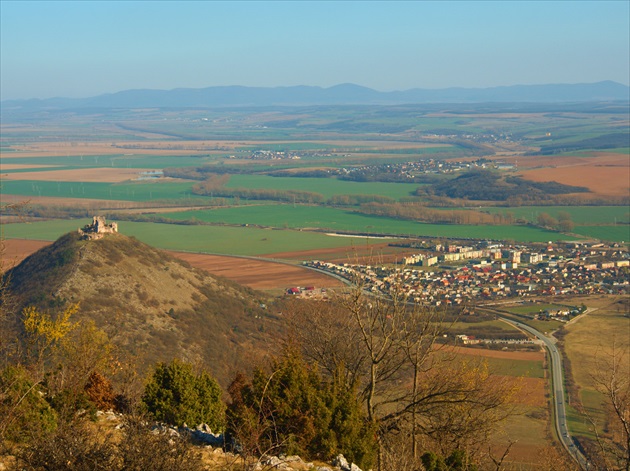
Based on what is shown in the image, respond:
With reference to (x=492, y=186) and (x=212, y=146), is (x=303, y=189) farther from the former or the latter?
(x=212, y=146)

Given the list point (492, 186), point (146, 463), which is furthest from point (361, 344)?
point (492, 186)

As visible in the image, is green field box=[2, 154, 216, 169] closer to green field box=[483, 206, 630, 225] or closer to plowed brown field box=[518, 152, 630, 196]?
plowed brown field box=[518, 152, 630, 196]

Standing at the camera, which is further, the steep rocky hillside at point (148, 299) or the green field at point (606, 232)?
the green field at point (606, 232)

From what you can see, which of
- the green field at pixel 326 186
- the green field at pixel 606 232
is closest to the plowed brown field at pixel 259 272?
the green field at pixel 606 232

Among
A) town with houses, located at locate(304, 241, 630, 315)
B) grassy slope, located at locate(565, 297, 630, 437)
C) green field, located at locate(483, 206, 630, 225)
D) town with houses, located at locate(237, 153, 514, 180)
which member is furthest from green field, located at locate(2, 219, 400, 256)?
town with houses, located at locate(237, 153, 514, 180)

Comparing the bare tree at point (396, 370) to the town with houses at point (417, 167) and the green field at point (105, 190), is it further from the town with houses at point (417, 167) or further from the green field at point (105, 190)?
the town with houses at point (417, 167)
